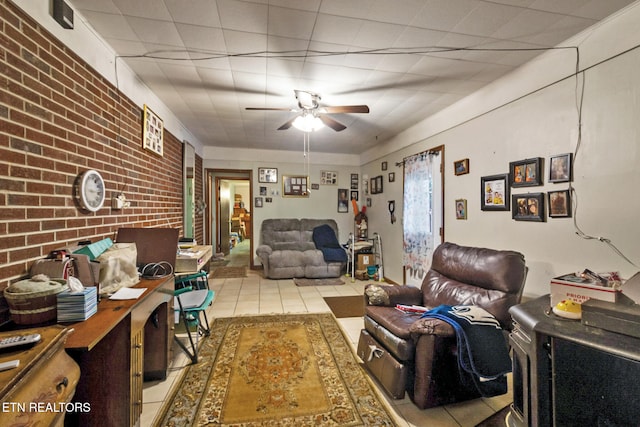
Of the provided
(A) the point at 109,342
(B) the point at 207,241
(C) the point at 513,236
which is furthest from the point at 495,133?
(B) the point at 207,241

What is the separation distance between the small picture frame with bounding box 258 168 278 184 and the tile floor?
1.88 metres

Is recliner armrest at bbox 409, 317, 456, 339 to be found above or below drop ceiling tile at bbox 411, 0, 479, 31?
below

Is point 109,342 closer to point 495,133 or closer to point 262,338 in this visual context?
point 262,338

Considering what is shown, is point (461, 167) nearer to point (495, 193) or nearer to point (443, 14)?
point (495, 193)

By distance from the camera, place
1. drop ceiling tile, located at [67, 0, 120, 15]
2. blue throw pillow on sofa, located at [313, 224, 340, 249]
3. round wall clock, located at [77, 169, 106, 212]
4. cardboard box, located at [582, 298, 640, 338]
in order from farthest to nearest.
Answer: blue throw pillow on sofa, located at [313, 224, 340, 249] → round wall clock, located at [77, 169, 106, 212] → drop ceiling tile, located at [67, 0, 120, 15] → cardboard box, located at [582, 298, 640, 338]

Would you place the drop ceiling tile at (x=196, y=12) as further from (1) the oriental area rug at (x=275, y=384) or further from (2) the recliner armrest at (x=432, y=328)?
(1) the oriental area rug at (x=275, y=384)

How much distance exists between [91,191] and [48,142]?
0.43 meters

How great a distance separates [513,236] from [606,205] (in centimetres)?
74

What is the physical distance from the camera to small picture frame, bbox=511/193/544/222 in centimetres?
223

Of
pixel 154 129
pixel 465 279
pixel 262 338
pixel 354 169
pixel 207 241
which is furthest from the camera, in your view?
pixel 354 169

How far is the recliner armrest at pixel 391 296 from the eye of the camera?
2.30m

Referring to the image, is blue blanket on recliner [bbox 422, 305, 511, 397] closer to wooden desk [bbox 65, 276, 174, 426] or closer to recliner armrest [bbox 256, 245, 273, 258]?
wooden desk [bbox 65, 276, 174, 426]

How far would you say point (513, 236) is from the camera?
2492 mm

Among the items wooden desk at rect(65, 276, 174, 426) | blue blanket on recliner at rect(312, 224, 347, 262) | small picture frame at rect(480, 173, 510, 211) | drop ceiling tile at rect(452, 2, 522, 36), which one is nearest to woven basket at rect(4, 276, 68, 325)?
wooden desk at rect(65, 276, 174, 426)
